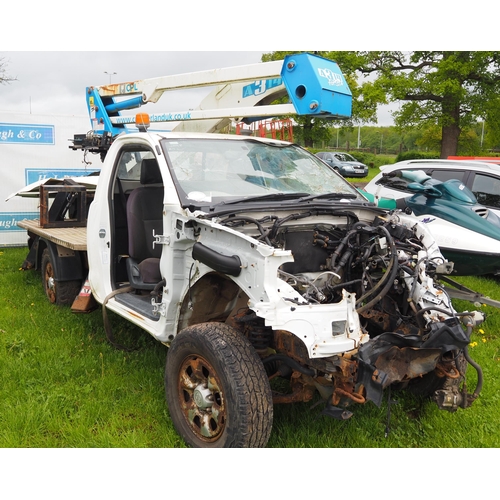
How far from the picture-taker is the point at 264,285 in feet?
9.91

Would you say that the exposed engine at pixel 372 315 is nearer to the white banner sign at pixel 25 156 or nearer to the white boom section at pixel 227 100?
the white boom section at pixel 227 100

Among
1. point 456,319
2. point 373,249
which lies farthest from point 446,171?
point 456,319

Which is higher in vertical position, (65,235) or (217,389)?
(65,235)

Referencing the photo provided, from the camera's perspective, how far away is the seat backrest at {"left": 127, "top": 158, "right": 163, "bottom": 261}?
5.01 meters

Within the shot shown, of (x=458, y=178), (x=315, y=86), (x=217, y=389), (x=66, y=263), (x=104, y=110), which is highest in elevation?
(x=315, y=86)

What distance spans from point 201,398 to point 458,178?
20.5ft

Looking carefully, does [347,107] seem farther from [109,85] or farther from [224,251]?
[109,85]

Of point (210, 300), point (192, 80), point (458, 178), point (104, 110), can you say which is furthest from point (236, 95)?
point (458, 178)

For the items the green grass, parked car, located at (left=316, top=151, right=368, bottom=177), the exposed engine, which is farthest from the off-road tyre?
parked car, located at (left=316, top=151, right=368, bottom=177)

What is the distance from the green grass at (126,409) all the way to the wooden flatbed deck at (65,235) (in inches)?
36.6

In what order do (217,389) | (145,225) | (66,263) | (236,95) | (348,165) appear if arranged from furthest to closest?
1. (348,165)
2. (66,263)
3. (236,95)
4. (145,225)
5. (217,389)

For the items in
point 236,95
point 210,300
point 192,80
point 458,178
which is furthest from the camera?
point 458,178

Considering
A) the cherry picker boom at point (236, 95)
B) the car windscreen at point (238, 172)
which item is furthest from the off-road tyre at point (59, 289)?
the car windscreen at point (238, 172)

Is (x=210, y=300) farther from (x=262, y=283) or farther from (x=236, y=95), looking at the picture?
(x=236, y=95)
